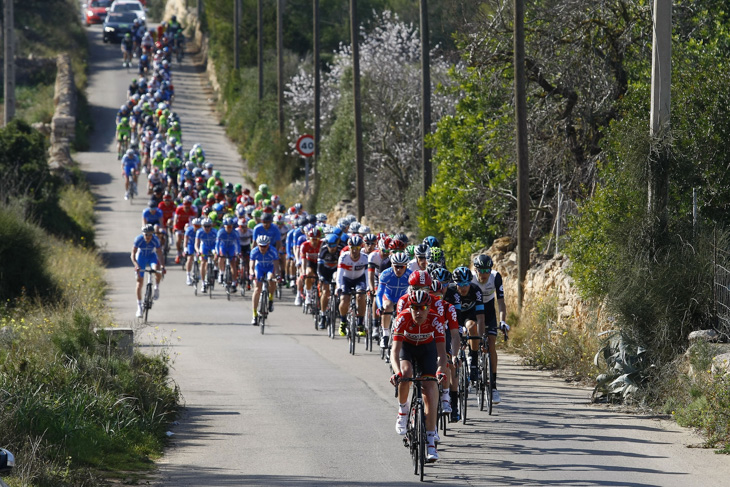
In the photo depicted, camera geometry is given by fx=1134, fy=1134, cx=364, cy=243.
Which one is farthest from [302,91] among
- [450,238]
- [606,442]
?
[606,442]

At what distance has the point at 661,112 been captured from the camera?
1555cm

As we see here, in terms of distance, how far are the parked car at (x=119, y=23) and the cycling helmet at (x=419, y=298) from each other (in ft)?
225

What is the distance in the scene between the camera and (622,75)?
68.4 feet

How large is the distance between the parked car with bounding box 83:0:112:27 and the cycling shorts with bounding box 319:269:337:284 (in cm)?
7309

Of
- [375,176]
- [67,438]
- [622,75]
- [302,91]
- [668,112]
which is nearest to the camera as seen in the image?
[67,438]

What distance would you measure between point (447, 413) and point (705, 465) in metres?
2.49

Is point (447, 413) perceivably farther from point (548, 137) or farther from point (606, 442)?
point (548, 137)

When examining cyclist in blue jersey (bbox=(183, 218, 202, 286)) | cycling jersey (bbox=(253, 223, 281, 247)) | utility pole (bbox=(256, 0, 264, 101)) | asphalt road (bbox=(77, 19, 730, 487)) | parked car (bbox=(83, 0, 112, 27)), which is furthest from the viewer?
parked car (bbox=(83, 0, 112, 27))

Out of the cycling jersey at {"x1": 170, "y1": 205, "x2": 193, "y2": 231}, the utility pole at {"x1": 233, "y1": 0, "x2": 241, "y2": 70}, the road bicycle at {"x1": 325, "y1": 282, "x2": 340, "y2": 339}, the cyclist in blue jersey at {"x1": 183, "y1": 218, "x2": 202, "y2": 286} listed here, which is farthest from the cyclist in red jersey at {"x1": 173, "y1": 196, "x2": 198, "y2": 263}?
the utility pole at {"x1": 233, "y1": 0, "x2": 241, "y2": 70}

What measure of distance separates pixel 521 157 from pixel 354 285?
12.0 ft

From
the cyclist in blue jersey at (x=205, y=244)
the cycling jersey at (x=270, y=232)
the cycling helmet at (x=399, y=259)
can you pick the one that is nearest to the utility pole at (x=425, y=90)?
the cycling jersey at (x=270, y=232)

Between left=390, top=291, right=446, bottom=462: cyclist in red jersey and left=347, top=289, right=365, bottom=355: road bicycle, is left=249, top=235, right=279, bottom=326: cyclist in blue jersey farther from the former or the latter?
left=390, top=291, right=446, bottom=462: cyclist in red jersey

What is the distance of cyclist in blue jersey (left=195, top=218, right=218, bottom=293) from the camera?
2648cm

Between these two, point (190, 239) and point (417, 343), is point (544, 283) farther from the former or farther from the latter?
point (190, 239)
